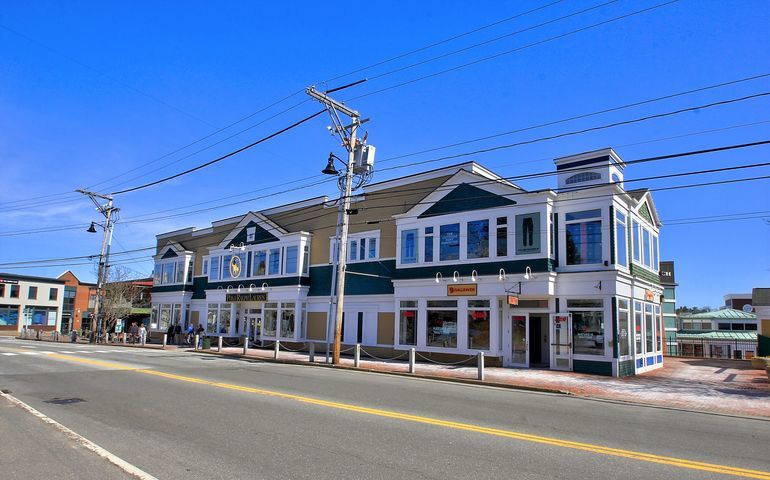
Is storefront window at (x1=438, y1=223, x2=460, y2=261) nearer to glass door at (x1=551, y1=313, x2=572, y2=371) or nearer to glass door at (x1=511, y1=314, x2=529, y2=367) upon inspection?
glass door at (x1=511, y1=314, x2=529, y2=367)

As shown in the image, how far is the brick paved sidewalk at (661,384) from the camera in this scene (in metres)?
13.6

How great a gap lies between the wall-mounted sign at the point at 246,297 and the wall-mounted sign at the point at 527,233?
726 inches

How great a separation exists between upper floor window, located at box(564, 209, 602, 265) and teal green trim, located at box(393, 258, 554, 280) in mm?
1052

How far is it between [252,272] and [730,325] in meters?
56.1

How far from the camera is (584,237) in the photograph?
20703 millimetres

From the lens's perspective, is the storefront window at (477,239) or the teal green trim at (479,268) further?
the storefront window at (477,239)

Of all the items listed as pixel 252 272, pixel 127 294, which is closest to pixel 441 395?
pixel 252 272

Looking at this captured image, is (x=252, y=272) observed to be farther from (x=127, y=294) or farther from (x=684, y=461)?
(x=684, y=461)

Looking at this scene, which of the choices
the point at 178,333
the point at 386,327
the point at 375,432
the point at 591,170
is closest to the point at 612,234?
the point at 591,170

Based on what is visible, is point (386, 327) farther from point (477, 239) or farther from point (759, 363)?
point (759, 363)

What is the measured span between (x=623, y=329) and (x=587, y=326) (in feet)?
4.52

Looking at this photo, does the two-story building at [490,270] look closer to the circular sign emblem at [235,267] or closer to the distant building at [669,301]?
the circular sign emblem at [235,267]

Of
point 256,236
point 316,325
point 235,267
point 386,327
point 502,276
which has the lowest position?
point 316,325

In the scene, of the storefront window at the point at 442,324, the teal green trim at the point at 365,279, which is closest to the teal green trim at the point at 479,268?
the teal green trim at the point at 365,279
